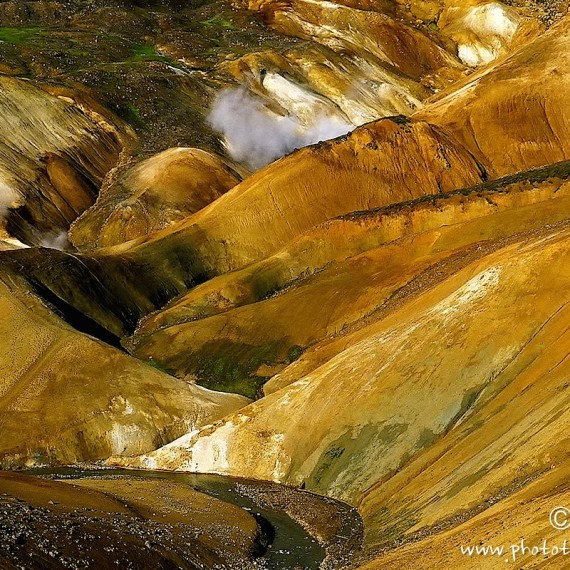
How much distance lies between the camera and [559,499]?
87.4 ft

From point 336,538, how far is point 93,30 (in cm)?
15835

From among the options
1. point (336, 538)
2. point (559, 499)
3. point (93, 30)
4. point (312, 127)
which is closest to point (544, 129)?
point (312, 127)

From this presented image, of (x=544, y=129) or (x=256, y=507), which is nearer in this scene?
(x=256, y=507)

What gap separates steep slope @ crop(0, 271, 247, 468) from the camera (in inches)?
2314

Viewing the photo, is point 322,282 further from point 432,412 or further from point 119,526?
point 119,526

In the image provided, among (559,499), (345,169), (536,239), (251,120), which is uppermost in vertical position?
(251,120)

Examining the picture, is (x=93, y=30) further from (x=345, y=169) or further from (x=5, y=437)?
(x=5, y=437)
